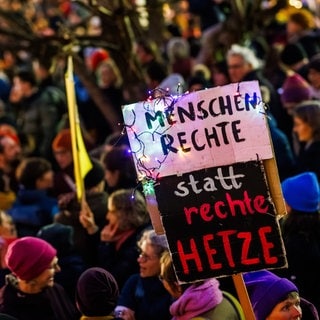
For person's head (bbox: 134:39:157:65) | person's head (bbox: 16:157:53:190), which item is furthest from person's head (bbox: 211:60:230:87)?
person's head (bbox: 16:157:53:190)

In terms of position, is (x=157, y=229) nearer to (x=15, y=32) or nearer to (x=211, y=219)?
(x=211, y=219)

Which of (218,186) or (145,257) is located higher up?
(218,186)

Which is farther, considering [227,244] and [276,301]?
[276,301]

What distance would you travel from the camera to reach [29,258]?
570cm

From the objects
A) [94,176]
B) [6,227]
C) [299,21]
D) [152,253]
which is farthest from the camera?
[299,21]

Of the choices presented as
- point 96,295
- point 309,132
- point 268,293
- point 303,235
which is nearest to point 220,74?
point 309,132

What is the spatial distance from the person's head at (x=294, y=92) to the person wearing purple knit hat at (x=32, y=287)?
339 cm

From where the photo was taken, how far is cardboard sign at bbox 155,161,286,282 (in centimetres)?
470

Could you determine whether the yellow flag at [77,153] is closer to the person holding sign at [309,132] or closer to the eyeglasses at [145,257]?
the eyeglasses at [145,257]

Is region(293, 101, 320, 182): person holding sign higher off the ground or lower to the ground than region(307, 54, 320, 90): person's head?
lower

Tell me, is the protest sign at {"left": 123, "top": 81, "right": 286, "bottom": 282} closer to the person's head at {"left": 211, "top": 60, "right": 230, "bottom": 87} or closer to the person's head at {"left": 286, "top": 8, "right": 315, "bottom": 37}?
the person's head at {"left": 211, "top": 60, "right": 230, "bottom": 87}

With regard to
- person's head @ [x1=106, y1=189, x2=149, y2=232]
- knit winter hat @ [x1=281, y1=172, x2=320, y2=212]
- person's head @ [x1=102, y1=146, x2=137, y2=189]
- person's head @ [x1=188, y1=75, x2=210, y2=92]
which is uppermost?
person's head @ [x1=188, y1=75, x2=210, y2=92]

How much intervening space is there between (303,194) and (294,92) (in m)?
2.52

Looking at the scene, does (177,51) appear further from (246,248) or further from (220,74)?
(246,248)
